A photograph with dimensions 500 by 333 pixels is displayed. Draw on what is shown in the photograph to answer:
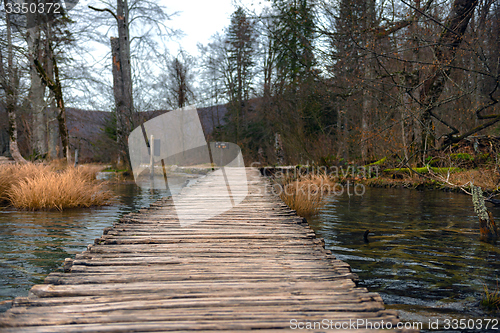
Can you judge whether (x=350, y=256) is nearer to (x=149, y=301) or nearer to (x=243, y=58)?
(x=149, y=301)

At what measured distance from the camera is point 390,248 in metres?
5.04

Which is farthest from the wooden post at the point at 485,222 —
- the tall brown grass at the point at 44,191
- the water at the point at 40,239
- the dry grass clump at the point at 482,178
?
the tall brown grass at the point at 44,191

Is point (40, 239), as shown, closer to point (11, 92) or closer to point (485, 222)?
point (485, 222)

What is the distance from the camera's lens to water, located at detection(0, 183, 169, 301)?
366cm

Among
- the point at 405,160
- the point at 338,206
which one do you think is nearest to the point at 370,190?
the point at 338,206

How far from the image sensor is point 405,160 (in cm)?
636

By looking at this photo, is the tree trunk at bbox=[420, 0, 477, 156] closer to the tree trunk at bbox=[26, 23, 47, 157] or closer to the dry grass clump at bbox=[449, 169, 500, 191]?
the dry grass clump at bbox=[449, 169, 500, 191]

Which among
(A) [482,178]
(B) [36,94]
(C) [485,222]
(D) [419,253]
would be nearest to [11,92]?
(B) [36,94]

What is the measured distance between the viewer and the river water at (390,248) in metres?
3.35

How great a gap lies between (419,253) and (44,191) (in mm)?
6680

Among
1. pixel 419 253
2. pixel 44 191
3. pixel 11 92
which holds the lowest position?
pixel 419 253

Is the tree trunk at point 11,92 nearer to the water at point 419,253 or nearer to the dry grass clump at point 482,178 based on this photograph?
the water at point 419,253

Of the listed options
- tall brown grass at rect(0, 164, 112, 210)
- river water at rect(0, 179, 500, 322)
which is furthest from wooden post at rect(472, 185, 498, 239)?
tall brown grass at rect(0, 164, 112, 210)

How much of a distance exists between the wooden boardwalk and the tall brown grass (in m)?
4.23
